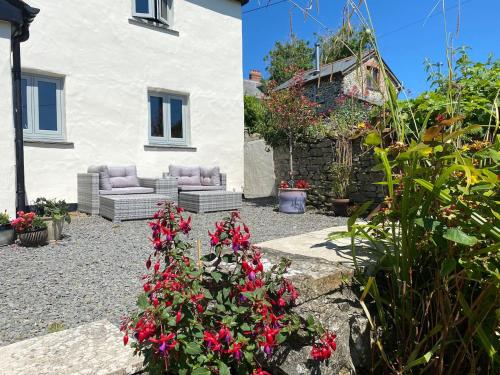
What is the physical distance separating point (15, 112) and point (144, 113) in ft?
9.22

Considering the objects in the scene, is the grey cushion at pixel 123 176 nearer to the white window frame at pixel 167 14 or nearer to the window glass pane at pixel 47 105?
the window glass pane at pixel 47 105

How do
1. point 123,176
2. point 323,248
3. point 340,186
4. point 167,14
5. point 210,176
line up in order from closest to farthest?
1. point 323,248
2. point 340,186
3. point 123,176
4. point 210,176
5. point 167,14

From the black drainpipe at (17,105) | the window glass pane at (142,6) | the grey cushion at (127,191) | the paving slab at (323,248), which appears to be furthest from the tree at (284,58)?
the paving slab at (323,248)

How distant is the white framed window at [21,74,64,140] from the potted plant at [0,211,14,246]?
259cm

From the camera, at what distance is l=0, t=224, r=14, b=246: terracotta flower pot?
14.2 ft

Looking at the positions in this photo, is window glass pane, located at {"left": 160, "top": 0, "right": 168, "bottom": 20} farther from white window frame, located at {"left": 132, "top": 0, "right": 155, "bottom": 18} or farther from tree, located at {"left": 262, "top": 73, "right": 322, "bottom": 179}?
tree, located at {"left": 262, "top": 73, "right": 322, "bottom": 179}

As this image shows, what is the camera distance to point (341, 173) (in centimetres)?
696

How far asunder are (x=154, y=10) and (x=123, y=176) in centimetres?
363

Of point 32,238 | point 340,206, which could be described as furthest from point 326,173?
point 32,238

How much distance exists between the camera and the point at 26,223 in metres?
4.39

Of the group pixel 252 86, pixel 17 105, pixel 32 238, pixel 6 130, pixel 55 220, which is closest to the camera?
pixel 32 238

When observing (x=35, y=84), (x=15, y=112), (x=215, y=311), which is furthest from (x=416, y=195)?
(x=35, y=84)

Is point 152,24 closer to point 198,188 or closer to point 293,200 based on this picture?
point 198,188

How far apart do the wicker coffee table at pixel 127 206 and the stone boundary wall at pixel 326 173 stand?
9.97 ft
